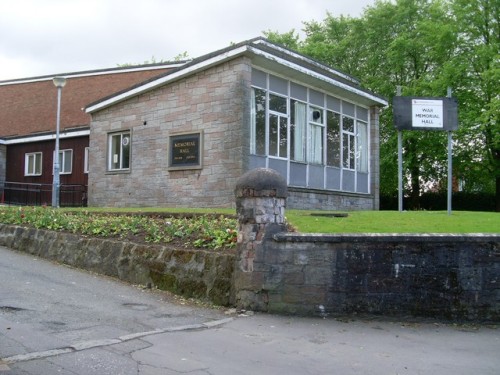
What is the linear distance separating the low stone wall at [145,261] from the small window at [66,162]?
12.2 metres

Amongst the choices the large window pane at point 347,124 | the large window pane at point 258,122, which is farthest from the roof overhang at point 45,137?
the large window pane at point 347,124

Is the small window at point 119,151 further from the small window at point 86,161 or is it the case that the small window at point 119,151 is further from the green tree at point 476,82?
the green tree at point 476,82

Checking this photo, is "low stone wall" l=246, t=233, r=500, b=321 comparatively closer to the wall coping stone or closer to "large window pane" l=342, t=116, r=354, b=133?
the wall coping stone

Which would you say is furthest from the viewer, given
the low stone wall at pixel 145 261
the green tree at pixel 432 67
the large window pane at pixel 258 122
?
the green tree at pixel 432 67

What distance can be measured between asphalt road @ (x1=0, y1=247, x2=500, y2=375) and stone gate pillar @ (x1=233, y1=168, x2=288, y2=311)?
0.37m

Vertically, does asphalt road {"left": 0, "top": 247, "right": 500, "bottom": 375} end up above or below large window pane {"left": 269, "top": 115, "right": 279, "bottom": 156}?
below

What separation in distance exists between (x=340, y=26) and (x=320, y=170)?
2144cm

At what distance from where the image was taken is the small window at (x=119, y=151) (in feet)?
65.8

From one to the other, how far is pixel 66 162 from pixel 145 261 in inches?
652

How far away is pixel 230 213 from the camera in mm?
13219

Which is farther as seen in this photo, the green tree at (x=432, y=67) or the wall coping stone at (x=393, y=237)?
the green tree at (x=432, y=67)

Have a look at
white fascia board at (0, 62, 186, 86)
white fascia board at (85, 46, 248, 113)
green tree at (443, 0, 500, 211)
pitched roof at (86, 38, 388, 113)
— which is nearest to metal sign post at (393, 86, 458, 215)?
pitched roof at (86, 38, 388, 113)

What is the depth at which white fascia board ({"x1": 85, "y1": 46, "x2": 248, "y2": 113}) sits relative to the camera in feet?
54.7

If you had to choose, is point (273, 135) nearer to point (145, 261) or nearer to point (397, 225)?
point (397, 225)
